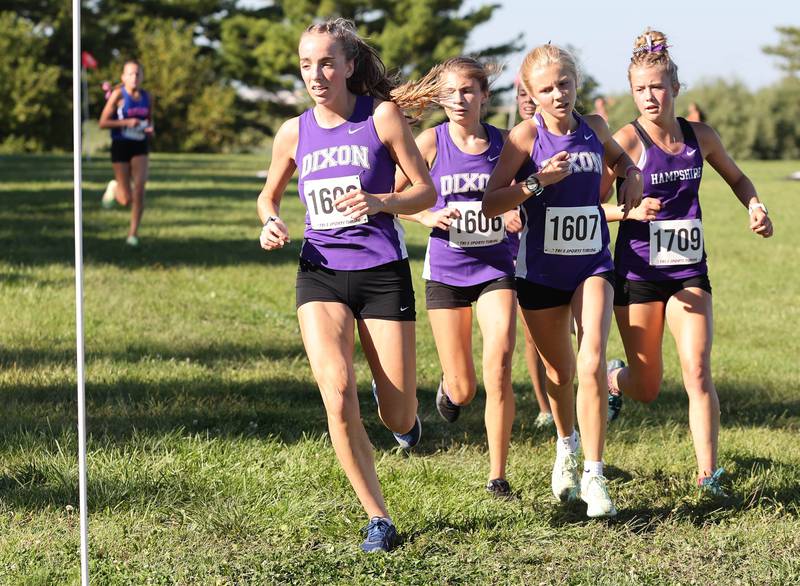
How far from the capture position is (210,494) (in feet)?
18.4

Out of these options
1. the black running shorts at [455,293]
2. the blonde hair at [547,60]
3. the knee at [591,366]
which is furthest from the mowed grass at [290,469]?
the blonde hair at [547,60]

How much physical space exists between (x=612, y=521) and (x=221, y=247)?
1103cm

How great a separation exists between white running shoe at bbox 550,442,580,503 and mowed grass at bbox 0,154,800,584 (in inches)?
4.0

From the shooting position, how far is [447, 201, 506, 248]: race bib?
249 inches

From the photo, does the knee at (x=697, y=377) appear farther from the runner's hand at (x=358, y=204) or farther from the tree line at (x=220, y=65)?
the tree line at (x=220, y=65)

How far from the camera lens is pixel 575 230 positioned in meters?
5.83

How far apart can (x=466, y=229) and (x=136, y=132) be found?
9.19 metres

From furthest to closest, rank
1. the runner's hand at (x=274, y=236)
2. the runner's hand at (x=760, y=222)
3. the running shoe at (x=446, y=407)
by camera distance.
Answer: the running shoe at (x=446, y=407)
the runner's hand at (x=760, y=222)
the runner's hand at (x=274, y=236)

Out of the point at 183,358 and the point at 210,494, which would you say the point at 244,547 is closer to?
the point at 210,494

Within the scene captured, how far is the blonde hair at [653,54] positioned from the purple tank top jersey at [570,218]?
0.48 metres

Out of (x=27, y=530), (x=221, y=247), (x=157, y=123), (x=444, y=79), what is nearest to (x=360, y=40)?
(x=444, y=79)

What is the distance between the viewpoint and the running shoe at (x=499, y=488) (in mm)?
5805

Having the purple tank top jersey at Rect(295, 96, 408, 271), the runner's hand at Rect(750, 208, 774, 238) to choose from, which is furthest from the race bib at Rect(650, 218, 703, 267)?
the purple tank top jersey at Rect(295, 96, 408, 271)

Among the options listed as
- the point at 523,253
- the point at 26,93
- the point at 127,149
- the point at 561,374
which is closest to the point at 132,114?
the point at 127,149
